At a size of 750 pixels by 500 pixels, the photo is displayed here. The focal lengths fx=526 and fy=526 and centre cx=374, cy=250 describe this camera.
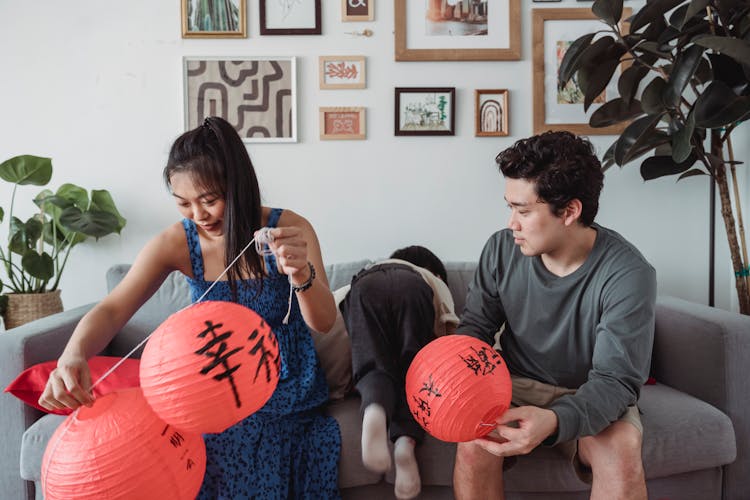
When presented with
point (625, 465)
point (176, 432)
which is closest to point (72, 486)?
point (176, 432)

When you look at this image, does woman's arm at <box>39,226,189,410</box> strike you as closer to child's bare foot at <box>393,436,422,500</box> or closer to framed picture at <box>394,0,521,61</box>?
child's bare foot at <box>393,436,422,500</box>

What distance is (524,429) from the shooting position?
106cm

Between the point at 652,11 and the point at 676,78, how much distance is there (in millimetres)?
273

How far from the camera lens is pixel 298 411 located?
1.44 meters

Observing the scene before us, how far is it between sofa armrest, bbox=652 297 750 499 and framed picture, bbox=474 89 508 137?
1.12 metres

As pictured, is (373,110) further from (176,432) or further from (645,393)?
(176,432)

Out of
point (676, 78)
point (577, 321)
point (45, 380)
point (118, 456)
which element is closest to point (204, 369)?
point (118, 456)

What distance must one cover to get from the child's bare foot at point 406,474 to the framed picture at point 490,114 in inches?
60.3

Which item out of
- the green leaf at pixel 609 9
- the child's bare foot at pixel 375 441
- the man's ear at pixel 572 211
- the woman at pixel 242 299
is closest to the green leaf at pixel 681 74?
the green leaf at pixel 609 9

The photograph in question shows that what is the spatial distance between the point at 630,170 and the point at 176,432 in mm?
2271

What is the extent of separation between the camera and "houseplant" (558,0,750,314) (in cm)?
175

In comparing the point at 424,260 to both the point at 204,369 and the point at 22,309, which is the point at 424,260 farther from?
the point at 22,309

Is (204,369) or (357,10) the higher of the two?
(357,10)

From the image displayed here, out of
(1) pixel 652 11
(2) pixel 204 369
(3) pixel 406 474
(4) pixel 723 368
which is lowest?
(3) pixel 406 474
